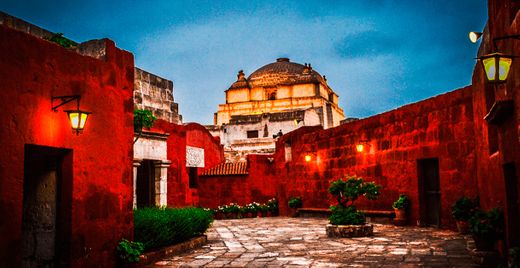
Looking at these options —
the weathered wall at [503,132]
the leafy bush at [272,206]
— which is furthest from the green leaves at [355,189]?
the leafy bush at [272,206]

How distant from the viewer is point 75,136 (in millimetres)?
6348

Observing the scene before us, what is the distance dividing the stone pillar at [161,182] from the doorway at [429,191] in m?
6.82

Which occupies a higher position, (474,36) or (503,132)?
(474,36)

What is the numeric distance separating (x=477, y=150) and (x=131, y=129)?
7331mm

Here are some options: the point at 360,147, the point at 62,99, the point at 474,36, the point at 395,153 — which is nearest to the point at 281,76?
the point at 360,147

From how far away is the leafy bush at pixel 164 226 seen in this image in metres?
7.97

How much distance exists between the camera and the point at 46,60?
19.6 feet

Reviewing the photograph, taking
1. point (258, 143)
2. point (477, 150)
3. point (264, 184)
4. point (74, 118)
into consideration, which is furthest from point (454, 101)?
point (258, 143)

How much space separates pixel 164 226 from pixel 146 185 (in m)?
5.08

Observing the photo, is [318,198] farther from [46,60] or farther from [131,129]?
[46,60]

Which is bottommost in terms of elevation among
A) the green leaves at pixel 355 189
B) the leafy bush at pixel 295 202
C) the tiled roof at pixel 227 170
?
the leafy bush at pixel 295 202

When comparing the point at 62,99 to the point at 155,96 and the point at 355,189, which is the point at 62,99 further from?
the point at 355,189

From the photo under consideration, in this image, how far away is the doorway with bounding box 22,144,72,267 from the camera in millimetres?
6328

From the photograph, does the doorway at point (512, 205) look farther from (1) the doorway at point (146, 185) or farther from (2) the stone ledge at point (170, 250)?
(1) the doorway at point (146, 185)
